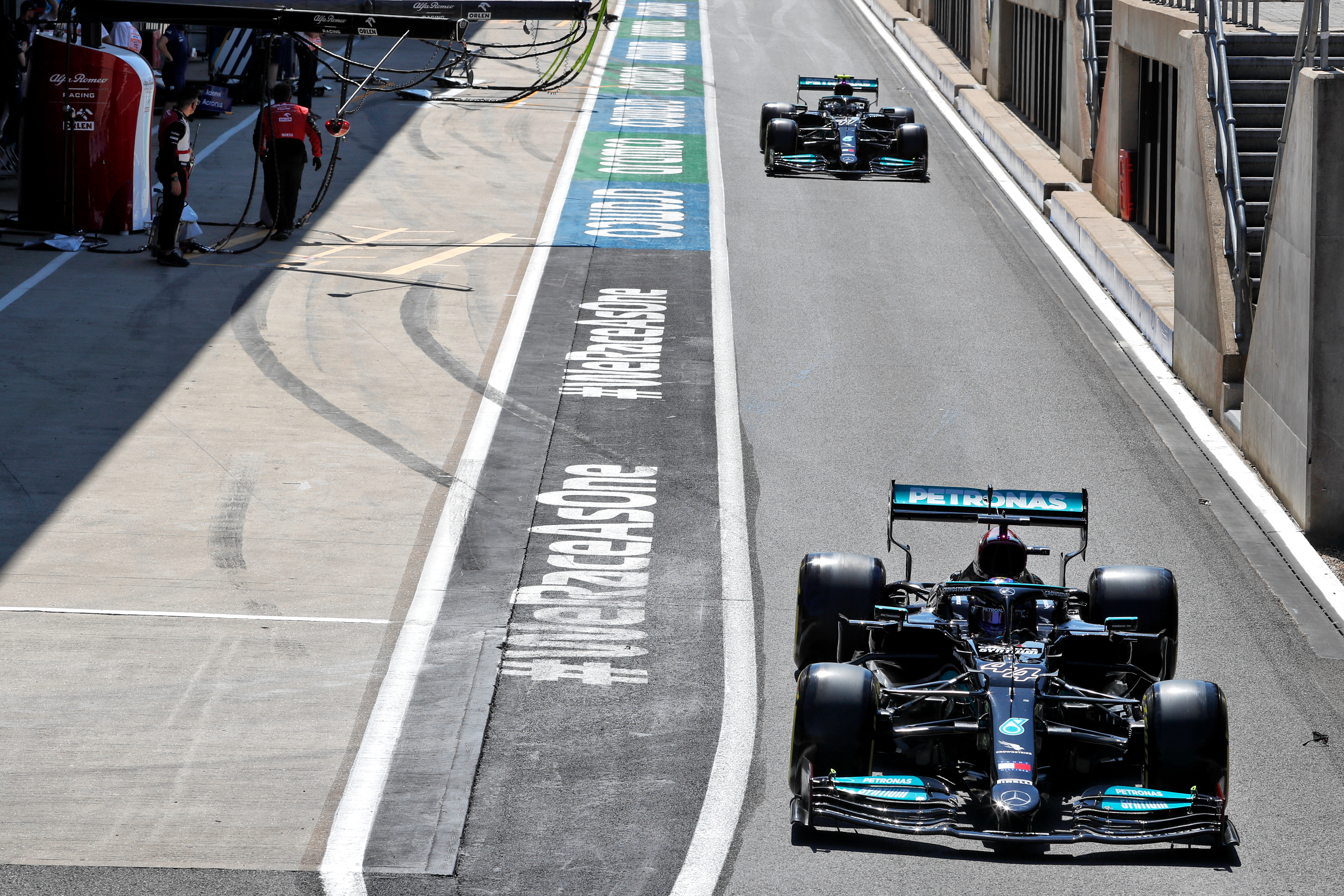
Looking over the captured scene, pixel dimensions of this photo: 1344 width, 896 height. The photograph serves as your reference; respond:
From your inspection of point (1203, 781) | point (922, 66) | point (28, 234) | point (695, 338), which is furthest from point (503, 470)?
point (922, 66)

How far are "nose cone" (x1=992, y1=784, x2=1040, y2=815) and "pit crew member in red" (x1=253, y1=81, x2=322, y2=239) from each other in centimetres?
1637

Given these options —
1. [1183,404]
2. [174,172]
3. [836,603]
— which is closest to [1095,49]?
[1183,404]

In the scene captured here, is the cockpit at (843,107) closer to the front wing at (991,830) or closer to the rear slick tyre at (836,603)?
the rear slick tyre at (836,603)

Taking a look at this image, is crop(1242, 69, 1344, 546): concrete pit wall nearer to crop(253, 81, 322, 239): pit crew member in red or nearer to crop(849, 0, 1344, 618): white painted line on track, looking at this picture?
crop(849, 0, 1344, 618): white painted line on track

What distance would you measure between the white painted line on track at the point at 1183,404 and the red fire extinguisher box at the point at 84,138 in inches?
500

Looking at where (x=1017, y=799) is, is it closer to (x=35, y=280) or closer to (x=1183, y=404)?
(x=1183, y=404)

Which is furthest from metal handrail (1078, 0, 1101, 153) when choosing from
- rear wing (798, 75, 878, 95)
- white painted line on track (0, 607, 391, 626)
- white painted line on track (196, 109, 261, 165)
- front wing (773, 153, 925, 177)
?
white painted line on track (0, 607, 391, 626)

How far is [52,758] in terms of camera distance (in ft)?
29.9

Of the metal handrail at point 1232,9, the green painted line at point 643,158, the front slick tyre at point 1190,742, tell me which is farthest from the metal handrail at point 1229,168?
the green painted line at point 643,158

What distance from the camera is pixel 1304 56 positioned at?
14.4 metres

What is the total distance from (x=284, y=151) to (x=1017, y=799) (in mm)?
16919

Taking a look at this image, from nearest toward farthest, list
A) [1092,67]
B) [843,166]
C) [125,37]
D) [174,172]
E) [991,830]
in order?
[991,830] < [174,172] < [843,166] < [1092,67] < [125,37]

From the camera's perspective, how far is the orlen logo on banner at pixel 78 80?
21344 millimetres

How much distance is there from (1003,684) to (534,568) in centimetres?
468
